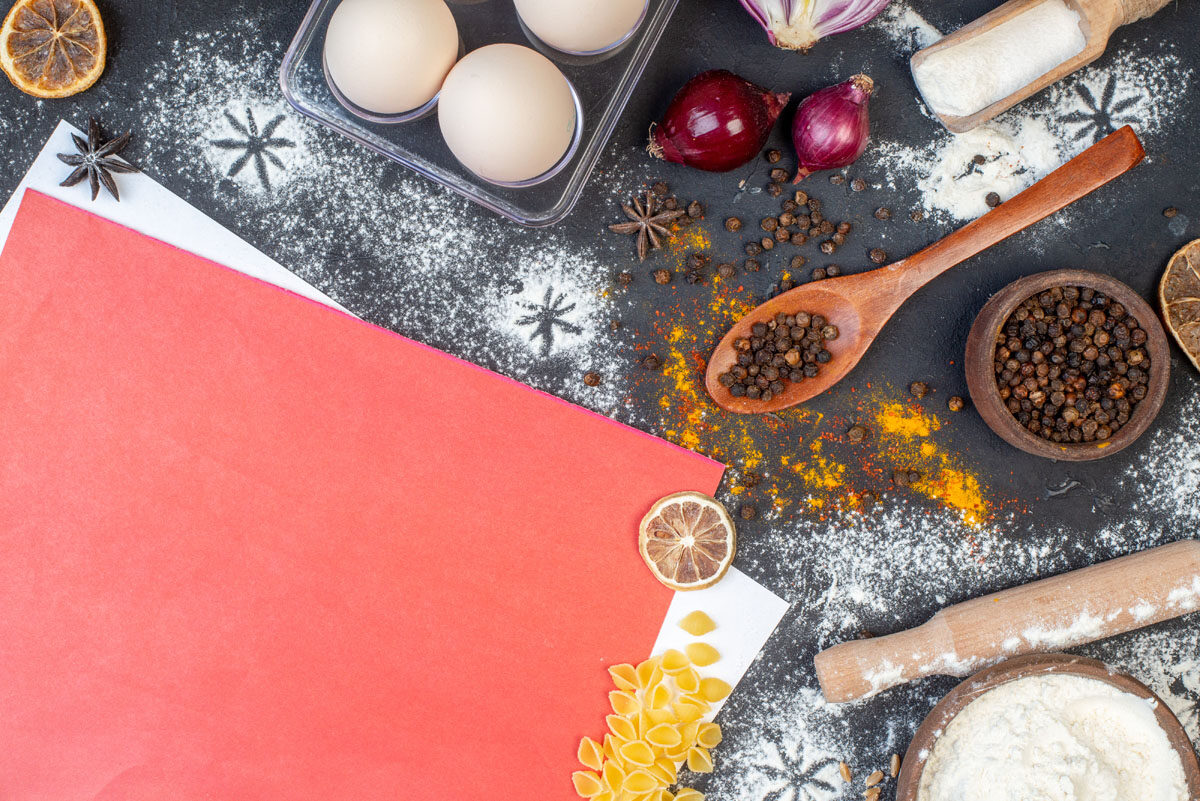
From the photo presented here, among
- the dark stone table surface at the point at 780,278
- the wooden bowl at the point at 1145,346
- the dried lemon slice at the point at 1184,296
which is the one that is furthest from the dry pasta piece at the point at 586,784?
the dried lemon slice at the point at 1184,296

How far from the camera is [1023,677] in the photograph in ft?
4.29

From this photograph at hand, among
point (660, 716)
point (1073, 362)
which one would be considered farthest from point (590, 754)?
point (1073, 362)

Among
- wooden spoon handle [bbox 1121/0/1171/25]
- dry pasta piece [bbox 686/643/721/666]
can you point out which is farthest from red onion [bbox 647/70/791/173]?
dry pasta piece [bbox 686/643/721/666]

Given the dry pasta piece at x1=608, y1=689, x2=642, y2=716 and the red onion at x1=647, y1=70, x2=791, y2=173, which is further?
the dry pasta piece at x1=608, y1=689, x2=642, y2=716

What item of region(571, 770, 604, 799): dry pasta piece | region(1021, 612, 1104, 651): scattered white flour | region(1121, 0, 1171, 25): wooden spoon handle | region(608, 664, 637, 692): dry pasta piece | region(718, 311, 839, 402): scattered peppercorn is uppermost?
region(1121, 0, 1171, 25): wooden spoon handle

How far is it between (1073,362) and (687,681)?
0.92 m

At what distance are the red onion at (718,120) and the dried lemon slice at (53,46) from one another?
102 centimetres

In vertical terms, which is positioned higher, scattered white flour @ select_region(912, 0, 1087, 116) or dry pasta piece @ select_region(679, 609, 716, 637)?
scattered white flour @ select_region(912, 0, 1087, 116)

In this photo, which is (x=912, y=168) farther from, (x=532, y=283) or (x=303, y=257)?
(x=303, y=257)

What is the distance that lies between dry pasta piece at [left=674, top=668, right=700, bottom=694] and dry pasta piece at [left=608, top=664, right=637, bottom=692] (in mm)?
81

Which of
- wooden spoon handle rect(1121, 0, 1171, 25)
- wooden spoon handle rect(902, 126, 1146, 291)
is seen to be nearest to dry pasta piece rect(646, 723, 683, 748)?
wooden spoon handle rect(902, 126, 1146, 291)

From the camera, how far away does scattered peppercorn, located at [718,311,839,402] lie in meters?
1.42

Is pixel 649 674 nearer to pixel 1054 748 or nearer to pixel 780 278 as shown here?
pixel 1054 748

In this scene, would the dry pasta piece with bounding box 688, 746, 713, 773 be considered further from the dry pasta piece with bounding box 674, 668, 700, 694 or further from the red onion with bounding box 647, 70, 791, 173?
the red onion with bounding box 647, 70, 791, 173
